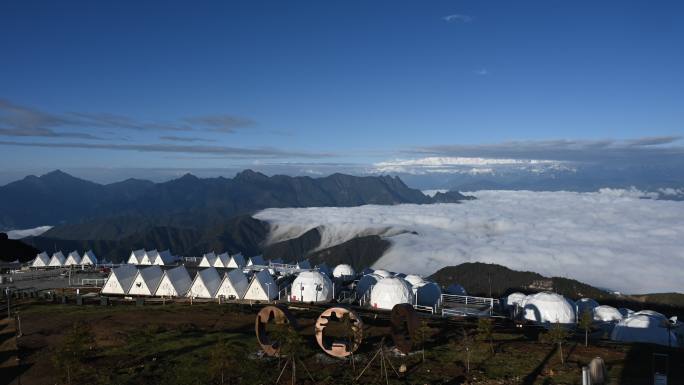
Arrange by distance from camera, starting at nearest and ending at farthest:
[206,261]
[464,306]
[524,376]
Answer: [524,376]
[464,306]
[206,261]

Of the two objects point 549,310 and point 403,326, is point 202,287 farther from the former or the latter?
point 549,310

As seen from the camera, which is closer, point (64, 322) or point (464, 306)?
point (64, 322)

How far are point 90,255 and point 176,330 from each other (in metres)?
69.5

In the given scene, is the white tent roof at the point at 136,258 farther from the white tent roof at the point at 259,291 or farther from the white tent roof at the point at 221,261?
the white tent roof at the point at 259,291

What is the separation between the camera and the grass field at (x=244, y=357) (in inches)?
1102

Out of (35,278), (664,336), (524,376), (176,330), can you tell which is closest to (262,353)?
(176,330)

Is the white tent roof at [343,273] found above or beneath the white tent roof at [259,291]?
beneath

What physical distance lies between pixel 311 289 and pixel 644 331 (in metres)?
37.4

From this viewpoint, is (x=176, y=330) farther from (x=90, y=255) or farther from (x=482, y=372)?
(x=90, y=255)

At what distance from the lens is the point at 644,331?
4866 cm

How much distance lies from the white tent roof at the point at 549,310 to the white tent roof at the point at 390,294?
48.4ft

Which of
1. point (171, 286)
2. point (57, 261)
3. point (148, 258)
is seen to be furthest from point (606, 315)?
point (57, 261)

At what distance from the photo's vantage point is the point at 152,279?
64.9 metres

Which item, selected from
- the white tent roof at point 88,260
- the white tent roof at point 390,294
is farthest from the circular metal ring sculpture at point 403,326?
the white tent roof at point 88,260
